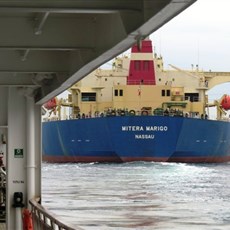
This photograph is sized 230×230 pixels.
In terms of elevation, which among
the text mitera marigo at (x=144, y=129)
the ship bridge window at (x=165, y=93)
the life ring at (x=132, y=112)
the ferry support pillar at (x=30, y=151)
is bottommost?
the ferry support pillar at (x=30, y=151)

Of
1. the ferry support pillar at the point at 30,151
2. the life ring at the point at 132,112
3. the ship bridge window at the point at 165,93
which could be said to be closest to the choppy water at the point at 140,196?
the life ring at the point at 132,112

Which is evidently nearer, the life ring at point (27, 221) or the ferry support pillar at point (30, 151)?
the life ring at point (27, 221)

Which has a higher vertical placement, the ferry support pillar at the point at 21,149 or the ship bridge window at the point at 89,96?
the ship bridge window at the point at 89,96

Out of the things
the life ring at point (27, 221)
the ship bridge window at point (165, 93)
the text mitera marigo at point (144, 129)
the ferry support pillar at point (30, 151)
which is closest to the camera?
the life ring at point (27, 221)

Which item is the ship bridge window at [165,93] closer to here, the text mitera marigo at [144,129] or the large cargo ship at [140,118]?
the large cargo ship at [140,118]

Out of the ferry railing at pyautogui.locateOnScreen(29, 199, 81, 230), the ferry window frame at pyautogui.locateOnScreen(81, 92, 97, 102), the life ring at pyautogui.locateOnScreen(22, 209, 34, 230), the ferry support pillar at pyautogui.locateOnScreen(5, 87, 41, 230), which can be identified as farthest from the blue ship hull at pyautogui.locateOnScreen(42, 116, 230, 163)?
the life ring at pyautogui.locateOnScreen(22, 209, 34, 230)

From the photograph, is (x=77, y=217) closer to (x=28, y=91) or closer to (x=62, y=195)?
(x=62, y=195)

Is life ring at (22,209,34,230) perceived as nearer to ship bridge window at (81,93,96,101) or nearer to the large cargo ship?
the large cargo ship

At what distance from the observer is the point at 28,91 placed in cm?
869

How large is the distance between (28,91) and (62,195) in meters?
17.8

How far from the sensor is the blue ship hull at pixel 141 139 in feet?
142

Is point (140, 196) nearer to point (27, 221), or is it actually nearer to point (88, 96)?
point (27, 221)

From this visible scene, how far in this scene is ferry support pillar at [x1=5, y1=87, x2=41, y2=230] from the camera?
864 centimetres

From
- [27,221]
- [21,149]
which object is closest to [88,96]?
[21,149]
